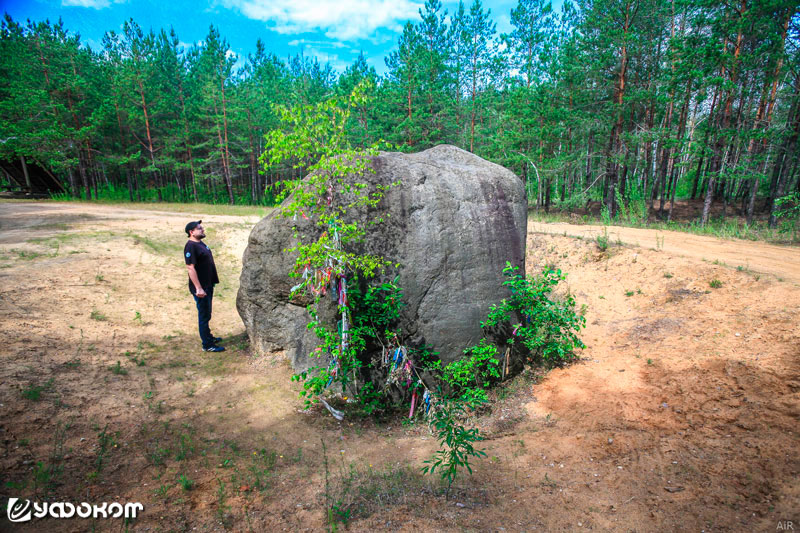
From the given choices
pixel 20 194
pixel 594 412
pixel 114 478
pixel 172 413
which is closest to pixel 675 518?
pixel 594 412

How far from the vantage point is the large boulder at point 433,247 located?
17.1 ft

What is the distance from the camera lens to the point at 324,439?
4.20 meters

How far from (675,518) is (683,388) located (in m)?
2.49

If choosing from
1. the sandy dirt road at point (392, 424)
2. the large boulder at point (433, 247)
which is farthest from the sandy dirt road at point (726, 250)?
the large boulder at point (433, 247)

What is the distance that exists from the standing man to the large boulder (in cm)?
82

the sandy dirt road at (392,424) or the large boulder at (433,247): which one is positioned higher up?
the large boulder at (433,247)

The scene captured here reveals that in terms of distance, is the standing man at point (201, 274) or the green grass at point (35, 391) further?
the standing man at point (201, 274)

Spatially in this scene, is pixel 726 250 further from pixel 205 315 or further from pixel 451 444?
pixel 205 315

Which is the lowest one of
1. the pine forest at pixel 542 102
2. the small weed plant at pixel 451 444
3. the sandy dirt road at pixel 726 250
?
the small weed plant at pixel 451 444

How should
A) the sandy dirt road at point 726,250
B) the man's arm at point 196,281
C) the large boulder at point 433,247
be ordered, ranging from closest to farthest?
the large boulder at point 433,247 → the man's arm at point 196,281 → the sandy dirt road at point 726,250

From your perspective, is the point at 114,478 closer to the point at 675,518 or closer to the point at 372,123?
the point at 675,518

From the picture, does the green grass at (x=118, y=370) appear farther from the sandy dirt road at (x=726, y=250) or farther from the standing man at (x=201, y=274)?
the sandy dirt road at (x=726, y=250)

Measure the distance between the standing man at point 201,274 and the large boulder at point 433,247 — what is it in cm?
82

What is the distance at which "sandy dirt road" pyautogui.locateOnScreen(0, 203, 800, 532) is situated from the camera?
2.88m
